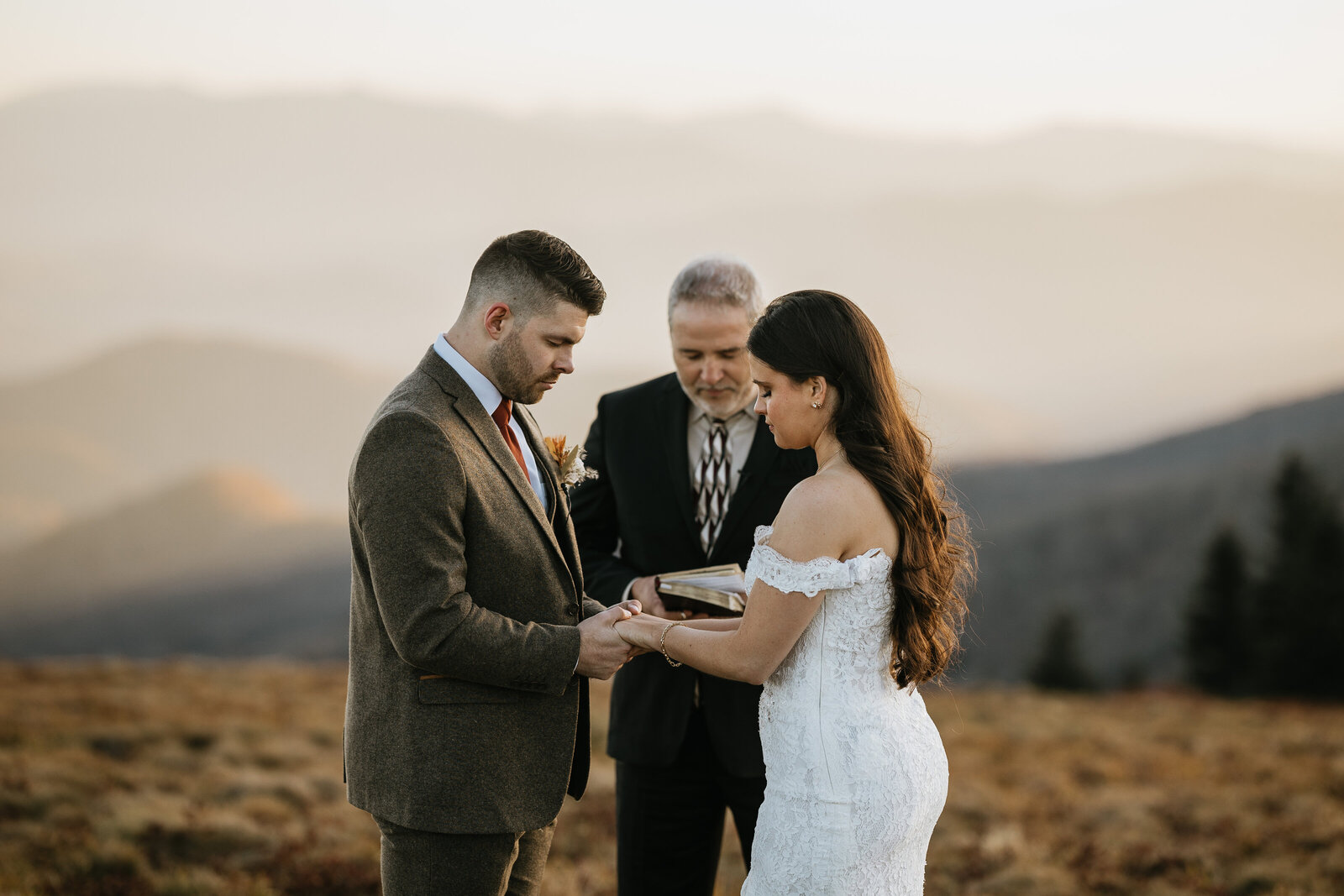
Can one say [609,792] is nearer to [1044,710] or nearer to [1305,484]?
[1044,710]

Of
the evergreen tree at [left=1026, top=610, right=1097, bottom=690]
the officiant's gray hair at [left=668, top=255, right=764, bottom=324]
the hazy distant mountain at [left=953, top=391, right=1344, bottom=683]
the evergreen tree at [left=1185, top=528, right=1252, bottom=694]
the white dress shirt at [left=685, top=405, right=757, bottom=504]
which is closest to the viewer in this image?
the officiant's gray hair at [left=668, top=255, right=764, bottom=324]

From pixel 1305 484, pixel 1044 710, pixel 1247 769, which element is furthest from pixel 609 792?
pixel 1305 484

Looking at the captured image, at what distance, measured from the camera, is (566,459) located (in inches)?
132

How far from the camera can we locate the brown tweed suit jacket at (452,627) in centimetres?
252

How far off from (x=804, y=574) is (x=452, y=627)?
951mm

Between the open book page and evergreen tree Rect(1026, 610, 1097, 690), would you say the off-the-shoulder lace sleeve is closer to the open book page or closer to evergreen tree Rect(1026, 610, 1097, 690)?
the open book page

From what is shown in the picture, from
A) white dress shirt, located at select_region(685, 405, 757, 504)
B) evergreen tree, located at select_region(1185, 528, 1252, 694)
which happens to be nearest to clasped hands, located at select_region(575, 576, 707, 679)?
white dress shirt, located at select_region(685, 405, 757, 504)

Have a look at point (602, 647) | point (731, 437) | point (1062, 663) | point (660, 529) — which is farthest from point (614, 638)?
point (1062, 663)

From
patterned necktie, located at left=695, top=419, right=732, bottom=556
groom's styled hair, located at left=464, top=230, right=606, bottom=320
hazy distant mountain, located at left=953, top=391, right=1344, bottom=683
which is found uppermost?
groom's styled hair, located at left=464, top=230, right=606, bottom=320

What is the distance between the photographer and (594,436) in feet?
13.5

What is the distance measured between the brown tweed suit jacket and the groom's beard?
13 centimetres

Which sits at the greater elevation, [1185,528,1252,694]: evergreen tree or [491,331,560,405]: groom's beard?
[491,331,560,405]: groom's beard

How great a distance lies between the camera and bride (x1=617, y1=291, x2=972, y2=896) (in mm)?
2670

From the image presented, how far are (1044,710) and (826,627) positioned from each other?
17.7 metres
